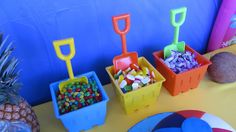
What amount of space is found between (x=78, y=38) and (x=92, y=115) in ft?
0.73

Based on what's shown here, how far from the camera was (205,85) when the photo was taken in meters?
0.68

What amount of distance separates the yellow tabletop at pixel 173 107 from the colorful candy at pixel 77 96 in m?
0.09

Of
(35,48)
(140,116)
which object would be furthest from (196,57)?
(35,48)

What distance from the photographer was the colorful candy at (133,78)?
1.89 ft

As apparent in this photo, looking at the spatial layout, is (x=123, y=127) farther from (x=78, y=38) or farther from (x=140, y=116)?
(x=78, y=38)

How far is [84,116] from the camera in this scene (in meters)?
0.54

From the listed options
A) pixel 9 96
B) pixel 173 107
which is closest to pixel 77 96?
pixel 9 96

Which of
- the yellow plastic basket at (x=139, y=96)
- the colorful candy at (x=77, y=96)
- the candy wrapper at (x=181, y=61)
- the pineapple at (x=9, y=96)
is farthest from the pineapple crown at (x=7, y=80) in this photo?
the candy wrapper at (x=181, y=61)

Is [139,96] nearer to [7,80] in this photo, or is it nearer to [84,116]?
[84,116]

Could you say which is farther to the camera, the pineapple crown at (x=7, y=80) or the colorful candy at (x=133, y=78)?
the colorful candy at (x=133, y=78)

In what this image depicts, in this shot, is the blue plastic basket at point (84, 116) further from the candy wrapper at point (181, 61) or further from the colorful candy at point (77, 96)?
the candy wrapper at point (181, 61)

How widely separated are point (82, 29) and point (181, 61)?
0.98ft

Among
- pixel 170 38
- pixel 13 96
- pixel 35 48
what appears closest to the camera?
pixel 13 96

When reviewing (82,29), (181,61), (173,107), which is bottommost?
(173,107)
